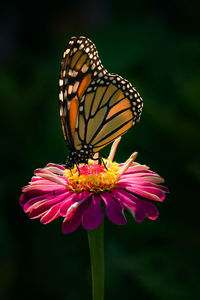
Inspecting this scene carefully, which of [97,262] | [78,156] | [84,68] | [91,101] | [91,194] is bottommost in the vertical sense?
[97,262]

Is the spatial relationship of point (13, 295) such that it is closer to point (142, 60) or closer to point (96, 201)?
point (96, 201)

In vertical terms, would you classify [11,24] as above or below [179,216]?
above

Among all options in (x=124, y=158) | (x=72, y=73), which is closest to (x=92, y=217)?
(x=72, y=73)

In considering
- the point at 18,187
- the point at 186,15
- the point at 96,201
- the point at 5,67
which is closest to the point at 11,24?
the point at 5,67

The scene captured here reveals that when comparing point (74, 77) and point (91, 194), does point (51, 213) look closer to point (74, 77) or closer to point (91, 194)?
point (91, 194)

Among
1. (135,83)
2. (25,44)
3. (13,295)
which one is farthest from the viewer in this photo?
(25,44)

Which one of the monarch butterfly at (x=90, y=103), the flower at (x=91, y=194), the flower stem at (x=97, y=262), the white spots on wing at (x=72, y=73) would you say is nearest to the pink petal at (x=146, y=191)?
the flower at (x=91, y=194)
